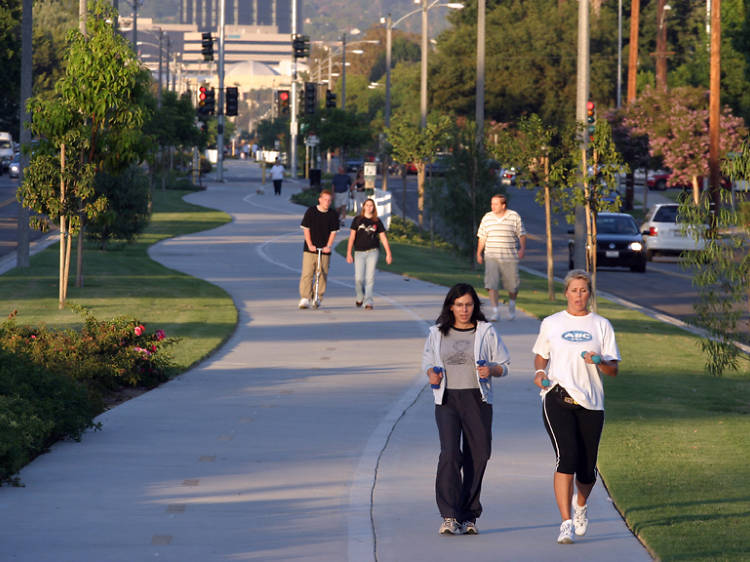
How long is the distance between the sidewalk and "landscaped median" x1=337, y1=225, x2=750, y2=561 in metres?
0.31

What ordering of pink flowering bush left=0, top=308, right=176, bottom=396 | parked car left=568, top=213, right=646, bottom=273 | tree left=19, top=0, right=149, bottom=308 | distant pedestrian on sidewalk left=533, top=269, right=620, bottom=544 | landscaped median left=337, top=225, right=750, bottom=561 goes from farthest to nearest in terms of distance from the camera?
1. parked car left=568, top=213, right=646, bottom=273
2. tree left=19, top=0, right=149, bottom=308
3. pink flowering bush left=0, top=308, right=176, bottom=396
4. landscaped median left=337, top=225, right=750, bottom=561
5. distant pedestrian on sidewalk left=533, top=269, right=620, bottom=544

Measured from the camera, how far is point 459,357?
829 cm

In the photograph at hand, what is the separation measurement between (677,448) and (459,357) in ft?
12.7

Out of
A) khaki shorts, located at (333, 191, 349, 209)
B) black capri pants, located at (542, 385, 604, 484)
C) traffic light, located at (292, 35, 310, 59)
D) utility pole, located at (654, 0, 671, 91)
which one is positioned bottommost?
black capri pants, located at (542, 385, 604, 484)

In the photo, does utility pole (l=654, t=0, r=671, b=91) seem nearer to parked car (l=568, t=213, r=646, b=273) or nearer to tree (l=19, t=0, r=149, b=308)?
parked car (l=568, t=213, r=646, b=273)

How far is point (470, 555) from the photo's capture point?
25.5 feet

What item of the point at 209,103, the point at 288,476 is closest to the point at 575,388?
the point at 288,476

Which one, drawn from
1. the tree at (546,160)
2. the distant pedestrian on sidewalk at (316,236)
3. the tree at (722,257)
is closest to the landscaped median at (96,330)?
the distant pedestrian on sidewalk at (316,236)

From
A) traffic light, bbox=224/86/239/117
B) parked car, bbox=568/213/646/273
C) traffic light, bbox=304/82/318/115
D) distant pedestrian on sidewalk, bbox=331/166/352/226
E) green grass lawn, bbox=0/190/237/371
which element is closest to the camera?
green grass lawn, bbox=0/190/237/371

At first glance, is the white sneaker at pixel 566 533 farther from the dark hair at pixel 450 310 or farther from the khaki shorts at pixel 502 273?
the khaki shorts at pixel 502 273

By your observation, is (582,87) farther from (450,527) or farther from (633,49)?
(633,49)

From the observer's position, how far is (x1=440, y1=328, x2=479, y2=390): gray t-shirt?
326 inches

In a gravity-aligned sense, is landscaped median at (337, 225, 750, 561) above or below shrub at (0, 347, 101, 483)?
below

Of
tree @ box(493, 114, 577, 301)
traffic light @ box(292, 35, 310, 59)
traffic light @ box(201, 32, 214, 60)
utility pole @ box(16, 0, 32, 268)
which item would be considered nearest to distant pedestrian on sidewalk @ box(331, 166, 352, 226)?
traffic light @ box(292, 35, 310, 59)
